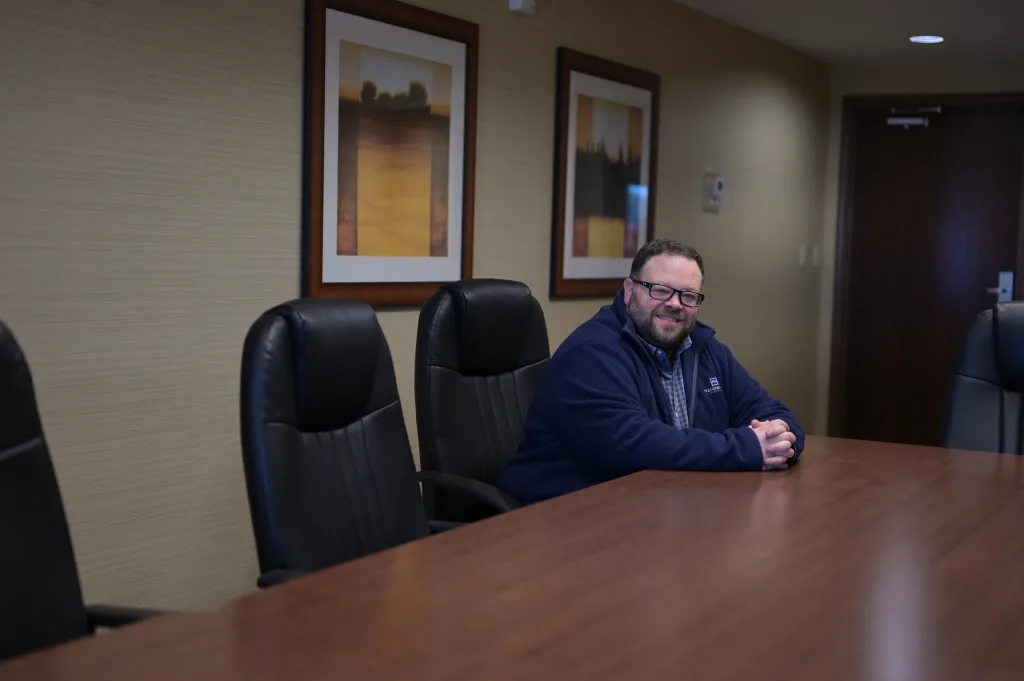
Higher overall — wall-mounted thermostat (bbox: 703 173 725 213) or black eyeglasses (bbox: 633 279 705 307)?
wall-mounted thermostat (bbox: 703 173 725 213)

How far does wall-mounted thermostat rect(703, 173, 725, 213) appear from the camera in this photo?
18.2ft

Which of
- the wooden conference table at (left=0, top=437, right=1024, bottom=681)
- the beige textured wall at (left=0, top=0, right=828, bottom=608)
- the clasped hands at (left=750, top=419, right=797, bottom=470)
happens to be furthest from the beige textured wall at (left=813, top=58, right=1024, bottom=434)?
the wooden conference table at (left=0, top=437, right=1024, bottom=681)

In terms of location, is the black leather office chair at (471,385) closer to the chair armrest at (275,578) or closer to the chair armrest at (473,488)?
the chair armrest at (473,488)

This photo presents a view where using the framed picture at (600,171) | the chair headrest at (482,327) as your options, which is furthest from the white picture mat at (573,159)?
the chair headrest at (482,327)

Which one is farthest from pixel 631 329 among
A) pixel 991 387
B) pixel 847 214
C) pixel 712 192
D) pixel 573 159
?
pixel 847 214

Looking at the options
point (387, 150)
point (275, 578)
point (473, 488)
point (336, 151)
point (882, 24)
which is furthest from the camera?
point (882, 24)

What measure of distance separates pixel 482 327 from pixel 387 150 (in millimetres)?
1010

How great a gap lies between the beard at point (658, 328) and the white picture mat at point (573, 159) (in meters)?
1.77

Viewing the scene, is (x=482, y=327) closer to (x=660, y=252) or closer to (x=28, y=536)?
(x=660, y=252)

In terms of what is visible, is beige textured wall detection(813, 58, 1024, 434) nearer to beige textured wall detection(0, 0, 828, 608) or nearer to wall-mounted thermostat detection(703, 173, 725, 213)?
wall-mounted thermostat detection(703, 173, 725, 213)

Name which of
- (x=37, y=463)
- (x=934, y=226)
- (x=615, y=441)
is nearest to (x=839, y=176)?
(x=934, y=226)

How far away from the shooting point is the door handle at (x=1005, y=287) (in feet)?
21.2

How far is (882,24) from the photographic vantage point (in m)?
5.47

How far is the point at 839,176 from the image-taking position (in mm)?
6840
